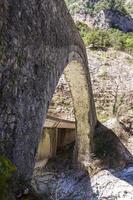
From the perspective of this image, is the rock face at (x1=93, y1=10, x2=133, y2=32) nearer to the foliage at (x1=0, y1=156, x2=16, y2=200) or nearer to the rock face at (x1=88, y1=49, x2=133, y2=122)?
the rock face at (x1=88, y1=49, x2=133, y2=122)

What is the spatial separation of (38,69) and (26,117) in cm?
91

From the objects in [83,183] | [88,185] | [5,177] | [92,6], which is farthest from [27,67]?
[92,6]

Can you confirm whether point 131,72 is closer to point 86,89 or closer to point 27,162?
point 86,89

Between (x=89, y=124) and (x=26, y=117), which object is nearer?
(x=26, y=117)

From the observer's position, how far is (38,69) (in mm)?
6512

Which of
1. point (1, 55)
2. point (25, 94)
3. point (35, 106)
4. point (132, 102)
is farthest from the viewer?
point (132, 102)

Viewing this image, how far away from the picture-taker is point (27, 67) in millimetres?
5941

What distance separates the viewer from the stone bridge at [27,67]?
523 centimetres

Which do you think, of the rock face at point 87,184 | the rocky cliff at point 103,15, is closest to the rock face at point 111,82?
the rock face at point 87,184

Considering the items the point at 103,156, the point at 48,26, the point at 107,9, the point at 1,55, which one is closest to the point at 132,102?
the point at 103,156

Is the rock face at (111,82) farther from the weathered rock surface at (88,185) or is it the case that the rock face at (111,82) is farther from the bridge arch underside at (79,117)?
the weathered rock surface at (88,185)

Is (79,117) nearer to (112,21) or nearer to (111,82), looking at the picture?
(111,82)

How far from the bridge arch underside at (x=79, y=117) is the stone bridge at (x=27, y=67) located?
423cm

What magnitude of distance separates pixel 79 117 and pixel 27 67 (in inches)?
326
